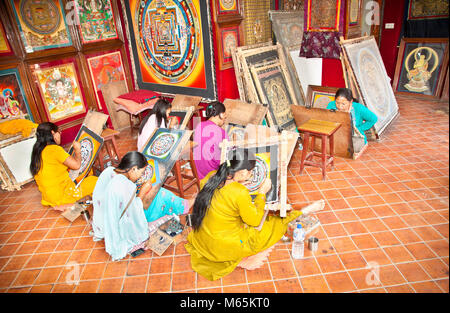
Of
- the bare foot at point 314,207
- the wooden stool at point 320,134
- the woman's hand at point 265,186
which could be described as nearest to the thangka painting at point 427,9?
the wooden stool at point 320,134

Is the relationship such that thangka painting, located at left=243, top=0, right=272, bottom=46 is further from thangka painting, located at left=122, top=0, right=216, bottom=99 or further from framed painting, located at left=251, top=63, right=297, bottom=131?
thangka painting, located at left=122, top=0, right=216, bottom=99

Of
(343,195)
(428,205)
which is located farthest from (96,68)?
(428,205)

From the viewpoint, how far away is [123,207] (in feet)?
10.4

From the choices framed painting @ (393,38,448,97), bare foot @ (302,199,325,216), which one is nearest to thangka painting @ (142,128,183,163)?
bare foot @ (302,199,325,216)

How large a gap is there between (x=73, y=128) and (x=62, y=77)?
1.06 meters

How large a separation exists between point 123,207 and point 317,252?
2.11 m

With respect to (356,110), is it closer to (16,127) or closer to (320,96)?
(320,96)

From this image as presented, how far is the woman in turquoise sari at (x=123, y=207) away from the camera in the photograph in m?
3.10

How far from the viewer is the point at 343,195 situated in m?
4.12

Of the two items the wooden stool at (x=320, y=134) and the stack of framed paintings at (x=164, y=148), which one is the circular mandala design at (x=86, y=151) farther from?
the wooden stool at (x=320, y=134)

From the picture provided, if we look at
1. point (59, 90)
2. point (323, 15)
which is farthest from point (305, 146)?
point (59, 90)

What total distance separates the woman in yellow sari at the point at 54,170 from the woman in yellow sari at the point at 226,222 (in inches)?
82.7
